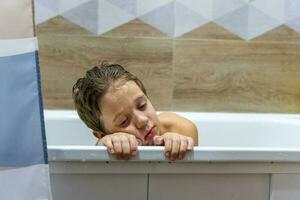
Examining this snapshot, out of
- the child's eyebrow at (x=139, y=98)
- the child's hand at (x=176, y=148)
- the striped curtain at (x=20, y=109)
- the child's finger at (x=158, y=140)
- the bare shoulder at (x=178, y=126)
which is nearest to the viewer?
the striped curtain at (x=20, y=109)

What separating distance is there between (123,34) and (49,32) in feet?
0.85

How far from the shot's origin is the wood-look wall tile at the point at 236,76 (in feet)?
5.86

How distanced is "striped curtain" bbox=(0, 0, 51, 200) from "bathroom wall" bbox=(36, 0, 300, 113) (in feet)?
2.72

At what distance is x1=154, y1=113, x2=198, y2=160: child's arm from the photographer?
100 centimetres

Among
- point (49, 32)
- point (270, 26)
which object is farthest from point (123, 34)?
point (270, 26)

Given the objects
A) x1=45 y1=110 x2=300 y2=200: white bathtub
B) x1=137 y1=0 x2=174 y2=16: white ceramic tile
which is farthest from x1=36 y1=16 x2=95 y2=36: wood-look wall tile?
x1=45 y1=110 x2=300 y2=200: white bathtub

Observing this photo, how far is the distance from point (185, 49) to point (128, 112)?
62cm

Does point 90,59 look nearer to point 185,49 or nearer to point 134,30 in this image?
point 134,30

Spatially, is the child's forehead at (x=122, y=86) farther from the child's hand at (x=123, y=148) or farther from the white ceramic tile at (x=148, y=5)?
the white ceramic tile at (x=148, y=5)

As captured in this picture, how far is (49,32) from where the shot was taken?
173cm

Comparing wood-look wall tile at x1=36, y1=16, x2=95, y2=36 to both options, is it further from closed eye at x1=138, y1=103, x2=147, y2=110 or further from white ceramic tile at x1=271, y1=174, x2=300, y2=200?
white ceramic tile at x1=271, y1=174, x2=300, y2=200

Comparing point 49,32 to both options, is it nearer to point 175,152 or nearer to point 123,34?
point 123,34

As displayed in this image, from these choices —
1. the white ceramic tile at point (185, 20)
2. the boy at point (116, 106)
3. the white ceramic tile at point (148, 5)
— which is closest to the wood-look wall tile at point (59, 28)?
the white ceramic tile at point (148, 5)

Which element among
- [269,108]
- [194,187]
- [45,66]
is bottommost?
[194,187]
